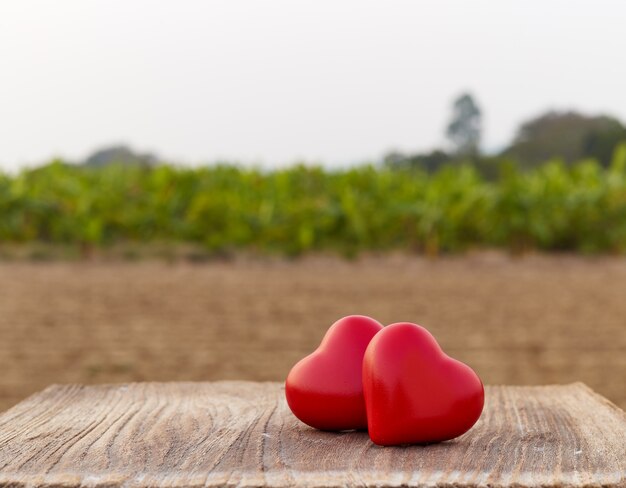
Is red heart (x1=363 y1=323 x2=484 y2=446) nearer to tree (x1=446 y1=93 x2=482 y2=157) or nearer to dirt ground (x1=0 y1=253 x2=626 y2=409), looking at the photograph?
dirt ground (x1=0 y1=253 x2=626 y2=409)

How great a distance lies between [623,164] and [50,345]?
407 inches

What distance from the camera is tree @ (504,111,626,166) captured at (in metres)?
21.8

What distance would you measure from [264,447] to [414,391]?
0.76 ft

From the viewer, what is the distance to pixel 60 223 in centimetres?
1078

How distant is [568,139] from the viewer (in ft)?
92.1

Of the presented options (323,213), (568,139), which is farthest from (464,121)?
(323,213)

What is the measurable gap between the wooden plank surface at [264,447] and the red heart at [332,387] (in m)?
0.03

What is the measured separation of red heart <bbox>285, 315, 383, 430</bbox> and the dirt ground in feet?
8.74

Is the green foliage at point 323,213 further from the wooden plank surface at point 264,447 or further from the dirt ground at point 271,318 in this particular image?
the wooden plank surface at point 264,447

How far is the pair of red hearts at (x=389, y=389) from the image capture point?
1.20 metres

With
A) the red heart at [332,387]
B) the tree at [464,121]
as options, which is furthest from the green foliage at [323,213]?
the tree at [464,121]

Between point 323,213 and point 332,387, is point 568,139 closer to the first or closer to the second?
point 323,213

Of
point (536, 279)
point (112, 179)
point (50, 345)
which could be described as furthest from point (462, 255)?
point (50, 345)

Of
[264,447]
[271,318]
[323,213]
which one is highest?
[264,447]
